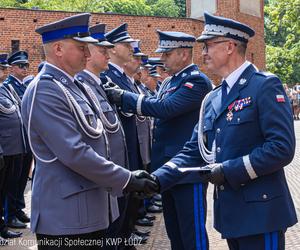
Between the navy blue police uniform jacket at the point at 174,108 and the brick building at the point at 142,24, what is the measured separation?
20.2 m

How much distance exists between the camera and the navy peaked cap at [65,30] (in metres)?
3.51

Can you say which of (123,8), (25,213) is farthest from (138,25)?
(123,8)

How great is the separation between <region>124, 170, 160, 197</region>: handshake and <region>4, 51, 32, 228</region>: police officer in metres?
4.00

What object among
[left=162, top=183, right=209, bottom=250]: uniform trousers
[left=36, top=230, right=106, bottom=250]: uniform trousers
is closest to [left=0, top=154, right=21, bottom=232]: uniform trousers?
[left=162, top=183, right=209, bottom=250]: uniform trousers

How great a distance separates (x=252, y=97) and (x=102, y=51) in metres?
1.98

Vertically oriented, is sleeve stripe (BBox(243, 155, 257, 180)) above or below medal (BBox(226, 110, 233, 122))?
below

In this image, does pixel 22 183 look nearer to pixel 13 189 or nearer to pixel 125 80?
pixel 13 189

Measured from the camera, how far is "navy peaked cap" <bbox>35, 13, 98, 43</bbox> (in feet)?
11.5

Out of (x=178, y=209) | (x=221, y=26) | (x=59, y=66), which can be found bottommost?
(x=178, y=209)

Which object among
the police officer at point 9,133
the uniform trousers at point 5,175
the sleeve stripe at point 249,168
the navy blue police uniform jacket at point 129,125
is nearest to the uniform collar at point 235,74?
the sleeve stripe at point 249,168

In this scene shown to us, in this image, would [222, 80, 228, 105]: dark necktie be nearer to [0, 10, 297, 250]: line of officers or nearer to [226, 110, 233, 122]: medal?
[0, 10, 297, 250]: line of officers

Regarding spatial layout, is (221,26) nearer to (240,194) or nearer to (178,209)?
(240,194)

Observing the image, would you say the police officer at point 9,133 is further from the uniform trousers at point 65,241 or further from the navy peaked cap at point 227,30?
the navy peaked cap at point 227,30

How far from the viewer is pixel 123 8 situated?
201ft
